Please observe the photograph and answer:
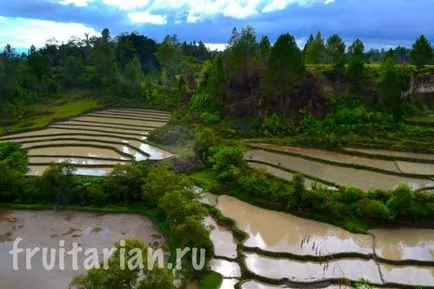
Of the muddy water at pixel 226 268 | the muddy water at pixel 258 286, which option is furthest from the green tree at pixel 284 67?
the muddy water at pixel 258 286

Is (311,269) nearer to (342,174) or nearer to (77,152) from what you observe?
(342,174)

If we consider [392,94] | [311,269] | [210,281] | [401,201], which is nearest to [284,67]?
[392,94]

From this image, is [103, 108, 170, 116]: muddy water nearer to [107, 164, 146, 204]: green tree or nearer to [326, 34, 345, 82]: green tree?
[326, 34, 345, 82]: green tree

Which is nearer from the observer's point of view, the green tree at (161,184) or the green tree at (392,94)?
the green tree at (161,184)

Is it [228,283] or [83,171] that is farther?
[83,171]

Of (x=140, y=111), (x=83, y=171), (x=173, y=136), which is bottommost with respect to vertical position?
(x=83, y=171)

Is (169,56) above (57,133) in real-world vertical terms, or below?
above

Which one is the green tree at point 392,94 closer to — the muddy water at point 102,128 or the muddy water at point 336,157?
the muddy water at point 336,157
